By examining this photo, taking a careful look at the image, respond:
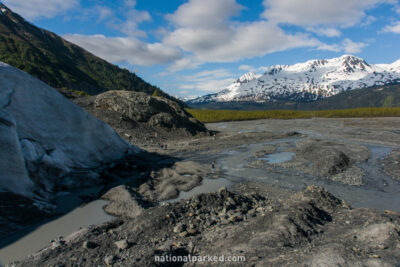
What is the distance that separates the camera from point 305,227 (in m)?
9.68

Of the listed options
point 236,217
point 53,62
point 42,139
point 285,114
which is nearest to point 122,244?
point 236,217

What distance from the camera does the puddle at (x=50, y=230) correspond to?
979cm

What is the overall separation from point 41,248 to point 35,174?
21.6 ft

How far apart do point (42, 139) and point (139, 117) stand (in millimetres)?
29643

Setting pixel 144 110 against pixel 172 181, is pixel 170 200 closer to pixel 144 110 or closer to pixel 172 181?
pixel 172 181

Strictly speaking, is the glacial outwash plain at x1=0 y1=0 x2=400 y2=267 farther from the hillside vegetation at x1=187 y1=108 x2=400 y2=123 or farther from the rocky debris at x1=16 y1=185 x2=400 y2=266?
the hillside vegetation at x1=187 y1=108 x2=400 y2=123

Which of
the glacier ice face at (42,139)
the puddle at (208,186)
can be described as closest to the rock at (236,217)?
the puddle at (208,186)

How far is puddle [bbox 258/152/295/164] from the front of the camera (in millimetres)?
26928

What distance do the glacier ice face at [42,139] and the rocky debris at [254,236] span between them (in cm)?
669

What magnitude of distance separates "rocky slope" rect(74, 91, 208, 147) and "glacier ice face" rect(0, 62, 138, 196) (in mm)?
16982

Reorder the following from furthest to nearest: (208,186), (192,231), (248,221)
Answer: (208,186)
(248,221)
(192,231)

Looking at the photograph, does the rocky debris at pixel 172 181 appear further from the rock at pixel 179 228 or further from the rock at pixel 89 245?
the rock at pixel 89 245

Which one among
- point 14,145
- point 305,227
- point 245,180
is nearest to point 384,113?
point 245,180

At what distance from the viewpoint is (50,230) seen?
1170cm
